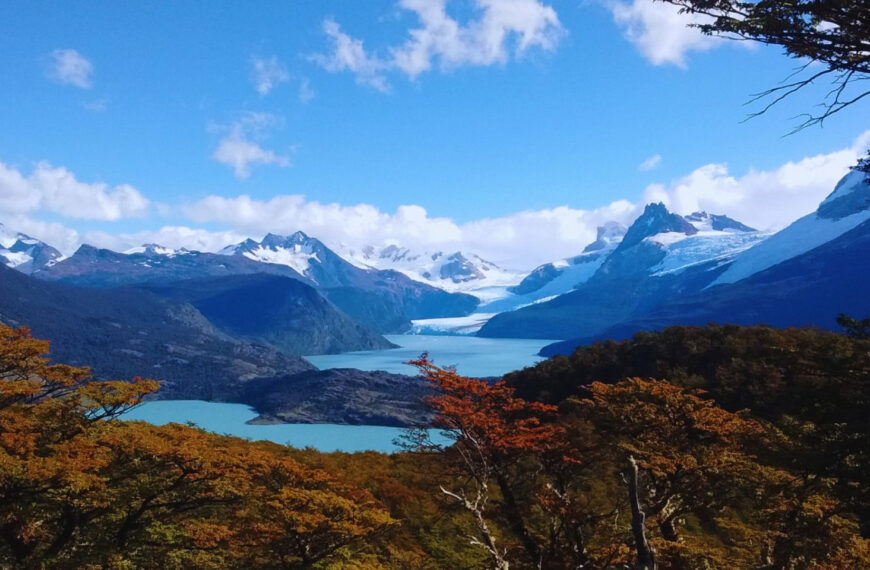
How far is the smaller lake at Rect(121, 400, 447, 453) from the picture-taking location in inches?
4798

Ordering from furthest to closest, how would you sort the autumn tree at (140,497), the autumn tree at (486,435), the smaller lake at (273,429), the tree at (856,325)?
the smaller lake at (273,429), the autumn tree at (486,435), the autumn tree at (140,497), the tree at (856,325)

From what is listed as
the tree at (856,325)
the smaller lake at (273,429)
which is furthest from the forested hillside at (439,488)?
the smaller lake at (273,429)

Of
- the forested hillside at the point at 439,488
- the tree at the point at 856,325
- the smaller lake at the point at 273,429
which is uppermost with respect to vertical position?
the tree at the point at 856,325

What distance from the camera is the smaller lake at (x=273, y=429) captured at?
121875 mm

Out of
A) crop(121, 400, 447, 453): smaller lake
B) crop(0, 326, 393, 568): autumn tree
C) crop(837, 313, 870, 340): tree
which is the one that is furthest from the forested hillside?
crop(121, 400, 447, 453): smaller lake

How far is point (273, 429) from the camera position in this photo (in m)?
140

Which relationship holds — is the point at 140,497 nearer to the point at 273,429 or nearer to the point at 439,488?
the point at 439,488

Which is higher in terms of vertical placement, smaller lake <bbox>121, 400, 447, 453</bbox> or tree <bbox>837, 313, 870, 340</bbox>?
tree <bbox>837, 313, 870, 340</bbox>

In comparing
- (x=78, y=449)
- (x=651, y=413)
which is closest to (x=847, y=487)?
(x=651, y=413)

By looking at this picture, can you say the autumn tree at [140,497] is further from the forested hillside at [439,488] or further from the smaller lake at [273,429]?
the smaller lake at [273,429]

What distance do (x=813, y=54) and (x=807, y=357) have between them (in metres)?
7.47

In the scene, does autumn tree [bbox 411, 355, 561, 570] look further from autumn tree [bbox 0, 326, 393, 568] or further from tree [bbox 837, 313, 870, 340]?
tree [bbox 837, 313, 870, 340]

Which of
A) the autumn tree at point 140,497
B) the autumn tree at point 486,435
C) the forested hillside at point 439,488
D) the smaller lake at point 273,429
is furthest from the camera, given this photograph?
the smaller lake at point 273,429

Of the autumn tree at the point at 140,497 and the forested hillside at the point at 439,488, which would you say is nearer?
the forested hillside at the point at 439,488
